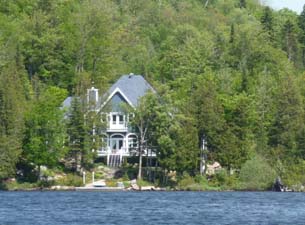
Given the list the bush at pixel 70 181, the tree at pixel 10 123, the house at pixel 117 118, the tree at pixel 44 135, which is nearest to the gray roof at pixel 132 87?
the house at pixel 117 118

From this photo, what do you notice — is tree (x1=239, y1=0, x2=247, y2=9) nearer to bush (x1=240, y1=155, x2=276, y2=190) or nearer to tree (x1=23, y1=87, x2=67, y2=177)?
tree (x1=23, y1=87, x2=67, y2=177)

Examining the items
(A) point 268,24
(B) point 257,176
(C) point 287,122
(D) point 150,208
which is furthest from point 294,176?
(A) point 268,24

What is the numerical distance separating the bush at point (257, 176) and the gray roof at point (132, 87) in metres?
11.5

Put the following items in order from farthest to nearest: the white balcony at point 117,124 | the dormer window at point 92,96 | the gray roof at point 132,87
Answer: the gray roof at point 132,87, the white balcony at point 117,124, the dormer window at point 92,96

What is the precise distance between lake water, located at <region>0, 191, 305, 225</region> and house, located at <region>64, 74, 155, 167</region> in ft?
42.2

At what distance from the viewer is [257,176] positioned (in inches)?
3226

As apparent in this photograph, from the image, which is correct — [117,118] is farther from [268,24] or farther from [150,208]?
[268,24]

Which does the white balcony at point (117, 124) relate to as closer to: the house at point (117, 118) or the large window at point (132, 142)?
the house at point (117, 118)

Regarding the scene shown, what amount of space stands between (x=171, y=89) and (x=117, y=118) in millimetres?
10496

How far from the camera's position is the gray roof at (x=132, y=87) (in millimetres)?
91250

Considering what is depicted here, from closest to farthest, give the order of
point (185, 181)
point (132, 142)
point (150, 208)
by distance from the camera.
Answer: point (150, 208) → point (185, 181) → point (132, 142)

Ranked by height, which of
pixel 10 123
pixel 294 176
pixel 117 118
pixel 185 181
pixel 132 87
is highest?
pixel 132 87

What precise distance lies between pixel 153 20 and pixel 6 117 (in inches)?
2774

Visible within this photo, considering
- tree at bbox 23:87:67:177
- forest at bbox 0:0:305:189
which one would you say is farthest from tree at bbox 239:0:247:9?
tree at bbox 23:87:67:177
